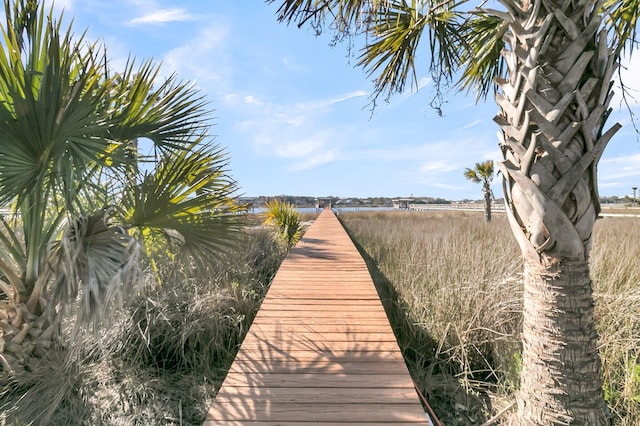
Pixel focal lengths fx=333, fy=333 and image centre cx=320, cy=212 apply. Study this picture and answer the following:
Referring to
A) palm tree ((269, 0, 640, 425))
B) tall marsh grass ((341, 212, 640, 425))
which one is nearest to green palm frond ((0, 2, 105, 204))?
palm tree ((269, 0, 640, 425))

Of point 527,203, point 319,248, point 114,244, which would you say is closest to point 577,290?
point 527,203

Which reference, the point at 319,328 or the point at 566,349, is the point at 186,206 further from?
the point at 566,349

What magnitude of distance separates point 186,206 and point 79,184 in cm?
93

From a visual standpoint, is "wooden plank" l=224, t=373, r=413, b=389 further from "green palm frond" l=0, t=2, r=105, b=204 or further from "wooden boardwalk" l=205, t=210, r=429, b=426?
"green palm frond" l=0, t=2, r=105, b=204

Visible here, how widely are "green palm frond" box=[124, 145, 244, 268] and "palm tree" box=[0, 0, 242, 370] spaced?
11mm

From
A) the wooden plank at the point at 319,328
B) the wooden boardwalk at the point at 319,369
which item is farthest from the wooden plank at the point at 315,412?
the wooden plank at the point at 319,328

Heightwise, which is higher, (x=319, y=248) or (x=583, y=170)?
(x=583, y=170)

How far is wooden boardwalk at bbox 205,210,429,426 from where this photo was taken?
181cm

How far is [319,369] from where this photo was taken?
2271mm

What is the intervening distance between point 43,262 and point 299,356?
87.4 inches

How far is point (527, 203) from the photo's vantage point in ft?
5.21

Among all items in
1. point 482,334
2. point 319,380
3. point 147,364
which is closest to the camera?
point 319,380

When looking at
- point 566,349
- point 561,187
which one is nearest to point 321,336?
point 566,349

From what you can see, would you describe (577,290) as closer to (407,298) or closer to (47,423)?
(407,298)
